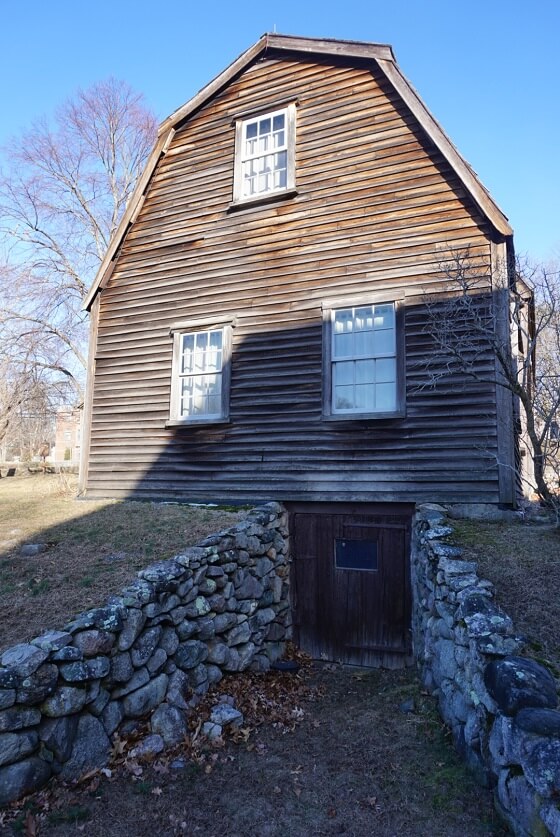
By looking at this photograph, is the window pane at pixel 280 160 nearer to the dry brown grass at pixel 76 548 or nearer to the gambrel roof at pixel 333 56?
the gambrel roof at pixel 333 56

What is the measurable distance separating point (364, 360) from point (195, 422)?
3097mm

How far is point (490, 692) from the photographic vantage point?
4.02m

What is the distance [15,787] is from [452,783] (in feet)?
10.7

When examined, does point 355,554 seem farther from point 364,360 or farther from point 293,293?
point 293,293

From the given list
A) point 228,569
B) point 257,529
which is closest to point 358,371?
point 257,529

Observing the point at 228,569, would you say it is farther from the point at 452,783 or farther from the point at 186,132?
the point at 186,132

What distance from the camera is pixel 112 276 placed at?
11.5 meters

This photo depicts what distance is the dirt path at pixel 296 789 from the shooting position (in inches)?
162

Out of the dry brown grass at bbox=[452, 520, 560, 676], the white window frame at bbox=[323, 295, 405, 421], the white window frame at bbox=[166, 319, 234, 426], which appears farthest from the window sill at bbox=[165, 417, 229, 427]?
the dry brown grass at bbox=[452, 520, 560, 676]

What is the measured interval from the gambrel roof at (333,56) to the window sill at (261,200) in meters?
2.08

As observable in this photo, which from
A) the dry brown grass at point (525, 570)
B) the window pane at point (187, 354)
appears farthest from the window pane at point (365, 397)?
the window pane at point (187, 354)

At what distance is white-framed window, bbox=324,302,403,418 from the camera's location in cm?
874

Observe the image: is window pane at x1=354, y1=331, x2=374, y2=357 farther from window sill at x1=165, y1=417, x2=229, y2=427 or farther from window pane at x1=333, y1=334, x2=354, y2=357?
window sill at x1=165, y1=417, x2=229, y2=427

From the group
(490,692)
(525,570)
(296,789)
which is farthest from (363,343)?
(296,789)
